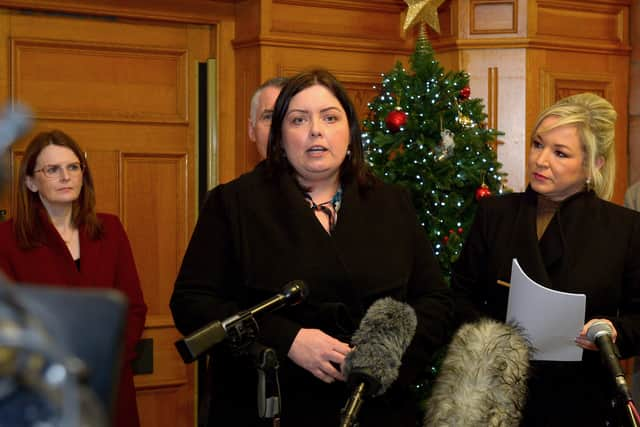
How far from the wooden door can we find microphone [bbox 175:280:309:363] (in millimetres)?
2675

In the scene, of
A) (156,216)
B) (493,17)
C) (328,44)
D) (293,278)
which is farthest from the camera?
(493,17)

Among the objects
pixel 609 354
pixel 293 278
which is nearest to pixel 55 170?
pixel 293 278

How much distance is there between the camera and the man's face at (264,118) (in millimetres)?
3314

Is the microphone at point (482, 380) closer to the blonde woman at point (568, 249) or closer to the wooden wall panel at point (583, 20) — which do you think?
the blonde woman at point (568, 249)

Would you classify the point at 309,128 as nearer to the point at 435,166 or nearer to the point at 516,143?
the point at 435,166

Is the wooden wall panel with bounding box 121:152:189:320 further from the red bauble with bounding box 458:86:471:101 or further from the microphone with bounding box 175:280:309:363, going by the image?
the microphone with bounding box 175:280:309:363

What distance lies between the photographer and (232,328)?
1.84 m

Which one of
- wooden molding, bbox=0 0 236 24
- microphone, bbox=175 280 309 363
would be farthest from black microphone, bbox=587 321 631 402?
wooden molding, bbox=0 0 236 24

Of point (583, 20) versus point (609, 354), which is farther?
point (583, 20)

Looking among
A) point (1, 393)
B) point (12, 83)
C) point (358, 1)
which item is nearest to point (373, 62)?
point (358, 1)

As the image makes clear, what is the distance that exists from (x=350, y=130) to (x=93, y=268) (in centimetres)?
145

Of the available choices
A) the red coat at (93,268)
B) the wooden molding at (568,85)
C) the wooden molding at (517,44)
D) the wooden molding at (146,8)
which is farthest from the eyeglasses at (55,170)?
the wooden molding at (568,85)

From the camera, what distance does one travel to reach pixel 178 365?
4.64 meters

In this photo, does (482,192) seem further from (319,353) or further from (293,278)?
(319,353)
